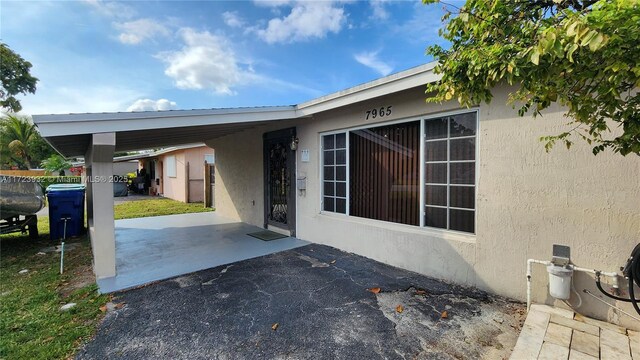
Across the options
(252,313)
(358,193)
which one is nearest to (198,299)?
(252,313)

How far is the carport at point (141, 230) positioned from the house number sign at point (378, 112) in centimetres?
162

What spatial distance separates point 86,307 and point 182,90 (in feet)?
39.6

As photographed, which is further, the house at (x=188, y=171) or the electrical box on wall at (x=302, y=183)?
the house at (x=188, y=171)

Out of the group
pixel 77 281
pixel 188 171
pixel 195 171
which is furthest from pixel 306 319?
pixel 195 171

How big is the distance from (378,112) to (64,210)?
806cm

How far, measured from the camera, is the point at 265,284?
4223 millimetres

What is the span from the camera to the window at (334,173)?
19.4ft

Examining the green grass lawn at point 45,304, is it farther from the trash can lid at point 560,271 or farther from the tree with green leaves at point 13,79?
the tree with green leaves at point 13,79

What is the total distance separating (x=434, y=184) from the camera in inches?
174

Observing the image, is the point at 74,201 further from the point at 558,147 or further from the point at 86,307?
the point at 558,147

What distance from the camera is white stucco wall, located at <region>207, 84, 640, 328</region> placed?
2.97m

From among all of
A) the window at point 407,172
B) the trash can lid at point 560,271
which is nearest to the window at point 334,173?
the window at point 407,172

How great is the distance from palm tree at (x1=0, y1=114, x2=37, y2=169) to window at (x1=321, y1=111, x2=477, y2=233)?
1371 inches

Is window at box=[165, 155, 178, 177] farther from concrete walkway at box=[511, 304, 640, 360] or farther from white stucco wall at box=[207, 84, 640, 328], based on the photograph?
concrete walkway at box=[511, 304, 640, 360]
